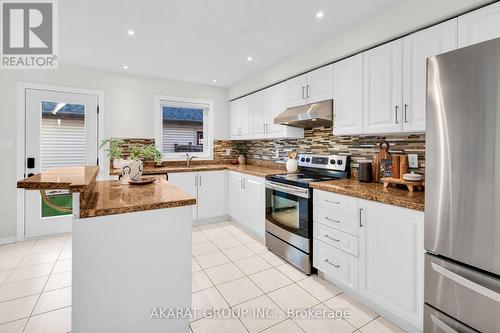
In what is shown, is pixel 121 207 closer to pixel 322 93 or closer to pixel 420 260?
pixel 420 260

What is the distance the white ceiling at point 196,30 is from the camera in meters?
2.05

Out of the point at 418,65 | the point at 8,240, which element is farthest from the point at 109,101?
the point at 418,65

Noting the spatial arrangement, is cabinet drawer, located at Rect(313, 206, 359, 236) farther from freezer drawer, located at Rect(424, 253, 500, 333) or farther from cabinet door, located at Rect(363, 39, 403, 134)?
cabinet door, located at Rect(363, 39, 403, 134)

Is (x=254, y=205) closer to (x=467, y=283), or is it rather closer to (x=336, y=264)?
(x=336, y=264)

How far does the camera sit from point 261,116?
3.85m

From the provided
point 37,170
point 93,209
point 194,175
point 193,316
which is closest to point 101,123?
point 37,170

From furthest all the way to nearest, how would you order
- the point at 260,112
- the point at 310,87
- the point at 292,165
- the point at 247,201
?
the point at 260,112 → the point at 247,201 → the point at 292,165 → the point at 310,87

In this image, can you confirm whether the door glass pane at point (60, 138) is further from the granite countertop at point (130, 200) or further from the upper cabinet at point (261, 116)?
the upper cabinet at point (261, 116)

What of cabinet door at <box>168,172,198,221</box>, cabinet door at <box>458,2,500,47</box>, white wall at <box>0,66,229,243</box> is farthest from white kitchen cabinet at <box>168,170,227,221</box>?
cabinet door at <box>458,2,500,47</box>

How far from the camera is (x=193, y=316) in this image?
6.16ft

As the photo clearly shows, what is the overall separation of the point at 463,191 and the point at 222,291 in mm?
1915

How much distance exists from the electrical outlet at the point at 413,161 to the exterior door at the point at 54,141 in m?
4.05

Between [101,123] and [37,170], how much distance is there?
1.03 m

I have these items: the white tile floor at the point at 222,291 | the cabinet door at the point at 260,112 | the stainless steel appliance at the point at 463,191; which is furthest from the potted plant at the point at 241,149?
the stainless steel appliance at the point at 463,191
